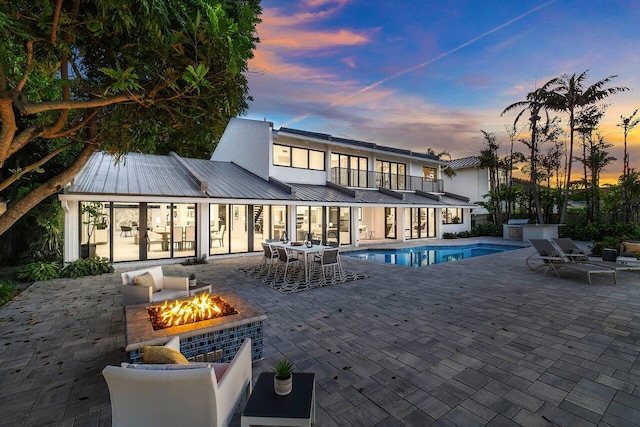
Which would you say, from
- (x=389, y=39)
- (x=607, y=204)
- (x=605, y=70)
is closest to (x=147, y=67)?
(x=389, y=39)

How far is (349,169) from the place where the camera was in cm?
1917

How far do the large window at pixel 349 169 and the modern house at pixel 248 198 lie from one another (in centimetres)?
7

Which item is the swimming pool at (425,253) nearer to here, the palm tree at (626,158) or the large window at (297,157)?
the large window at (297,157)

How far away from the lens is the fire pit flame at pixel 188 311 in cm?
366

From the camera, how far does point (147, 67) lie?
399 centimetres

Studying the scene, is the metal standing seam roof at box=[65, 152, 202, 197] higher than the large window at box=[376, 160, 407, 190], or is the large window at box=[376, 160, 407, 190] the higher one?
the large window at box=[376, 160, 407, 190]

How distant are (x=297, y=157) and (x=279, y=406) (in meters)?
15.6

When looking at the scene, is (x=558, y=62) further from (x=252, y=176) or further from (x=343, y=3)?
(x=252, y=176)

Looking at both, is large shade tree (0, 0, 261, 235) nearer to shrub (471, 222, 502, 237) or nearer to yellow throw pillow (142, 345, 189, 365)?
yellow throw pillow (142, 345, 189, 365)

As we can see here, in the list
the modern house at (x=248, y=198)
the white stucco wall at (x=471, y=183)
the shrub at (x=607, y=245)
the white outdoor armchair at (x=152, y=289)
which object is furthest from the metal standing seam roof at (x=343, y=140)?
the shrub at (x=607, y=245)

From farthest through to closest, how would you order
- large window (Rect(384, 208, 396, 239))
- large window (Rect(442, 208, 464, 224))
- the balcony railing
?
1. large window (Rect(442, 208, 464, 224))
2. large window (Rect(384, 208, 396, 239))
3. the balcony railing

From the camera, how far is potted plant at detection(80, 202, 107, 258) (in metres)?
10.4

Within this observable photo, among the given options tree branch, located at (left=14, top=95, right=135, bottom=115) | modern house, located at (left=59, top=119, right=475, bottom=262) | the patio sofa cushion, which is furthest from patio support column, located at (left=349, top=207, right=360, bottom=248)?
tree branch, located at (left=14, top=95, right=135, bottom=115)

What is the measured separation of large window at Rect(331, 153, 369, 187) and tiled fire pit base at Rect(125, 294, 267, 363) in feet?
50.0
